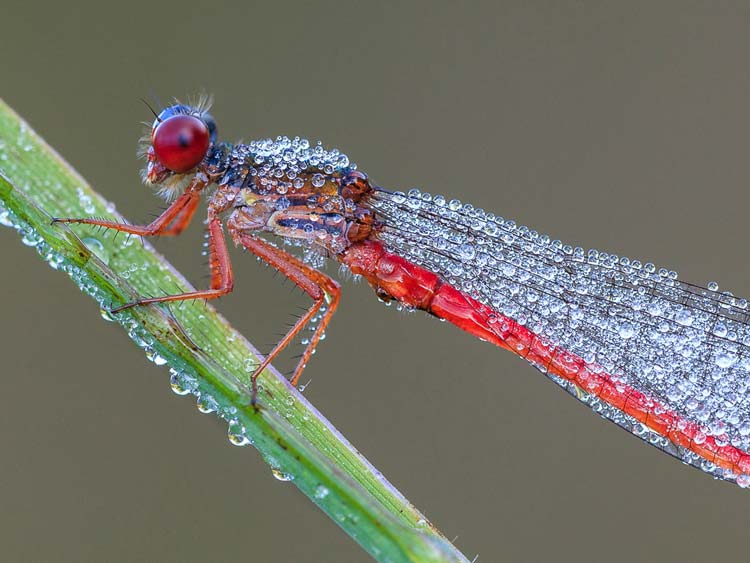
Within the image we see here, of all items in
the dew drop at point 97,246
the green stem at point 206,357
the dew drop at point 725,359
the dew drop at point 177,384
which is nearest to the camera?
the green stem at point 206,357

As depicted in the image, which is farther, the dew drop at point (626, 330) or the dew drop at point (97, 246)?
the dew drop at point (626, 330)

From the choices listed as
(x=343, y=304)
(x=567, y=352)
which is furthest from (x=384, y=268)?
(x=343, y=304)

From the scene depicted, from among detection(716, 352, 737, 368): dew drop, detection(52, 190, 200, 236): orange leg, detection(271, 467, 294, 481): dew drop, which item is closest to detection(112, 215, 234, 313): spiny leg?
detection(52, 190, 200, 236): orange leg

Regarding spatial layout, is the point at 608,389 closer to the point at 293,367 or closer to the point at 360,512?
the point at 293,367

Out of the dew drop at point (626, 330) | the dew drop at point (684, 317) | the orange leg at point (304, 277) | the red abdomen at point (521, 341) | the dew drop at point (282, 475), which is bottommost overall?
the dew drop at point (282, 475)

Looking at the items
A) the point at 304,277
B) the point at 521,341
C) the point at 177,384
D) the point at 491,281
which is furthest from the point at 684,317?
the point at 177,384

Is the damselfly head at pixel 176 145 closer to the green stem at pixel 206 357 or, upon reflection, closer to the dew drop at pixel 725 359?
the green stem at pixel 206 357

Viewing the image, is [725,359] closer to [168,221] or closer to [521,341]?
[521,341]

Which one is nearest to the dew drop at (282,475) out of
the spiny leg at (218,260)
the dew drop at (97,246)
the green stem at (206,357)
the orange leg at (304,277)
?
the green stem at (206,357)
